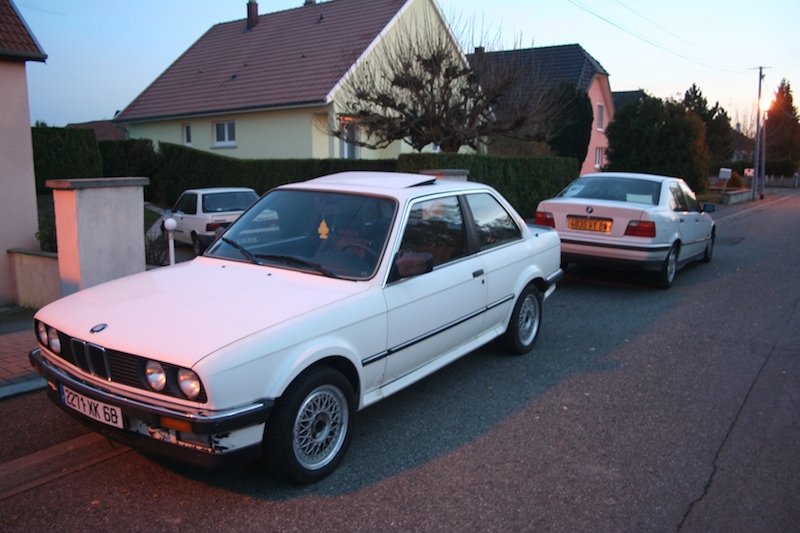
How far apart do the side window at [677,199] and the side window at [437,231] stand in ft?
19.2

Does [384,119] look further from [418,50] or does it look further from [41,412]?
[41,412]

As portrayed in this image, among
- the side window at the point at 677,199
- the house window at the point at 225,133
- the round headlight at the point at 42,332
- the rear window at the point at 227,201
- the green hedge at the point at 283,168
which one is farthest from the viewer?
the house window at the point at 225,133

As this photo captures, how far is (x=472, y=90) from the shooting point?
17.9 meters

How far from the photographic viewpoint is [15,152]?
347 inches

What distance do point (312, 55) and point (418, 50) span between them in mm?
7207

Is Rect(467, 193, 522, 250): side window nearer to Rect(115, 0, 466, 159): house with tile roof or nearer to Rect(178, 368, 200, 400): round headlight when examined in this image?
Rect(178, 368, 200, 400): round headlight

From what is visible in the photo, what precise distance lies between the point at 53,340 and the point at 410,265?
2247 mm

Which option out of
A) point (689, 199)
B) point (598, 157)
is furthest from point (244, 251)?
point (598, 157)

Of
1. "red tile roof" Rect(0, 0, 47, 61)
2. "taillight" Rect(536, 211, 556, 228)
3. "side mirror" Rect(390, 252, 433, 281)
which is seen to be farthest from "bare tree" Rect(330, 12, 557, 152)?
"side mirror" Rect(390, 252, 433, 281)

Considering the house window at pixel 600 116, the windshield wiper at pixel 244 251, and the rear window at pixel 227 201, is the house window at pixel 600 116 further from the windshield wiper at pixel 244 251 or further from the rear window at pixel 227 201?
the windshield wiper at pixel 244 251

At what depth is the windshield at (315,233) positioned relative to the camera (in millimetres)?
4609

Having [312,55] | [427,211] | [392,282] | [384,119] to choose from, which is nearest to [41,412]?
[392,282]

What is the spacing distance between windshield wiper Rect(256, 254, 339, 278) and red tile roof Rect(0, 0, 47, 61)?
6.00 m

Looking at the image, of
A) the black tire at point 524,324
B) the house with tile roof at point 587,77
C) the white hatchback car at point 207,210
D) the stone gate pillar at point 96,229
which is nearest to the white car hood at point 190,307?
the black tire at point 524,324
